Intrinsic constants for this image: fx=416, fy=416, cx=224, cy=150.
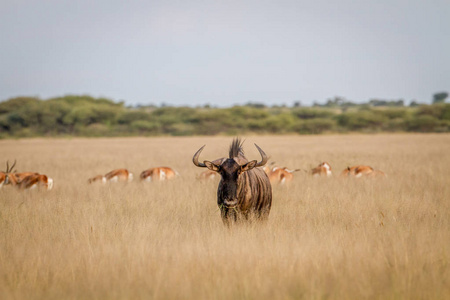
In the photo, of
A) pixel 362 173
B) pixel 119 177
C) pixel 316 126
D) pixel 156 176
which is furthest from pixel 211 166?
pixel 316 126

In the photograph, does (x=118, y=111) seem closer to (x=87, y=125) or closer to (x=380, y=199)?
(x=87, y=125)

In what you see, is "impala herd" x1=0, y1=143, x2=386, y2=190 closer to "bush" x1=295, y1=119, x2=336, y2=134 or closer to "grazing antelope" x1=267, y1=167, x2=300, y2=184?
"grazing antelope" x1=267, y1=167, x2=300, y2=184

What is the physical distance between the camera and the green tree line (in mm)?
59375

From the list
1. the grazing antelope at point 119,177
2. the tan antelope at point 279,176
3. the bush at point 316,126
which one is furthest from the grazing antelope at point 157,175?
the bush at point 316,126

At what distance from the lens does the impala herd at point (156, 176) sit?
413 inches

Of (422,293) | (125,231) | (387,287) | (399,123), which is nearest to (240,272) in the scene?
(387,287)

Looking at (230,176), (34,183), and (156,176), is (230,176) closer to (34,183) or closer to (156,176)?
(34,183)

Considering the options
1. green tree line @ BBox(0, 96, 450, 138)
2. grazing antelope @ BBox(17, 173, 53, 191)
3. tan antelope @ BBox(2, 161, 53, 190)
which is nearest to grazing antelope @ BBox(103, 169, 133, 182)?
tan antelope @ BBox(2, 161, 53, 190)

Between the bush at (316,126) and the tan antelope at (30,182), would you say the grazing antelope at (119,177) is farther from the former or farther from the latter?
the bush at (316,126)

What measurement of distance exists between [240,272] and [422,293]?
5.57 feet

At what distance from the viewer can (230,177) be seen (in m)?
5.71

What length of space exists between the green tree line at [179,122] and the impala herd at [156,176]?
4696 centimetres

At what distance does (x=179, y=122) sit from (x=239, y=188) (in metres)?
62.4

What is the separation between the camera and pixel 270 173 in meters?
11.5
